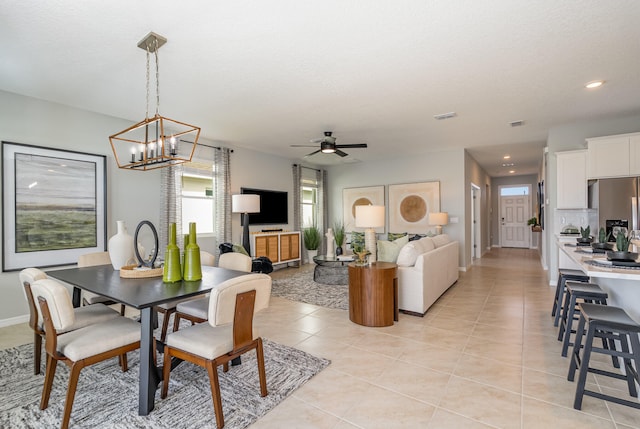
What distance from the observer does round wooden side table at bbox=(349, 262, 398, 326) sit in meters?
3.42

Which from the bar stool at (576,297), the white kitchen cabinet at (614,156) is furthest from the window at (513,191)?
the bar stool at (576,297)

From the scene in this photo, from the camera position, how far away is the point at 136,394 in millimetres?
2156

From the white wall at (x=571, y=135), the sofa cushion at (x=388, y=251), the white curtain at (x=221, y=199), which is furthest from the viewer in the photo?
the white curtain at (x=221, y=199)

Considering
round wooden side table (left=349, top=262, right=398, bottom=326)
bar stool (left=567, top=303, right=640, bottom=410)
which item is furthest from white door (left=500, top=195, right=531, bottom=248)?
bar stool (left=567, top=303, right=640, bottom=410)

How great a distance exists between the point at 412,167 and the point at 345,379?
19.5ft

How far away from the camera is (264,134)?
5434 mm

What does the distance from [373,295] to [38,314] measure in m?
2.88

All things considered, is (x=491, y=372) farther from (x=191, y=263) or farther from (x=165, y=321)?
(x=165, y=321)

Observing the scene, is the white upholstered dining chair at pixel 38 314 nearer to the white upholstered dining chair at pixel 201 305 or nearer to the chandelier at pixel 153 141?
the white upholstered dining chair at pixel 201 305

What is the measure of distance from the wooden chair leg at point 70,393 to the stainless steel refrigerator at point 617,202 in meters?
5.87

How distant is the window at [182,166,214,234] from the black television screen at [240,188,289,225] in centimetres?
76

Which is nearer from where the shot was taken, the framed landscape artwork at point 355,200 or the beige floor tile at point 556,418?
the beige floor tile at point 556,418

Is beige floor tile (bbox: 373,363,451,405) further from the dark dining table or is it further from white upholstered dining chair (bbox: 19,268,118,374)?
white upholstered dining chair (bbox: 19,268,118,374)

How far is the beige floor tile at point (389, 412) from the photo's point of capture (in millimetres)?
1838
